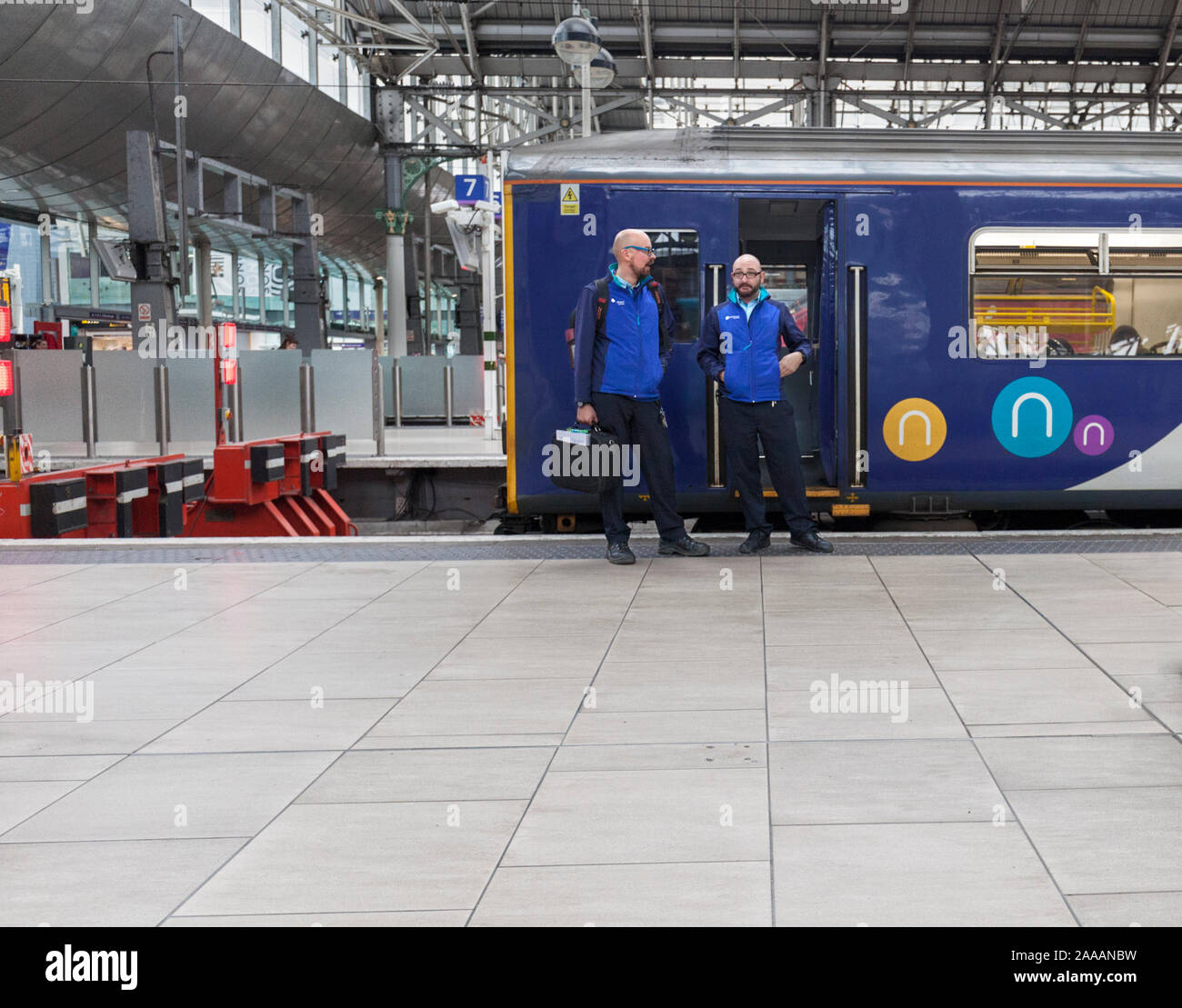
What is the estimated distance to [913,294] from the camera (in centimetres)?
931

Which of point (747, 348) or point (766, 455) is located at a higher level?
point (747, 348)

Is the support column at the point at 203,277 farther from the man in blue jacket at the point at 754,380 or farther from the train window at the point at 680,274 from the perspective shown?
the man in blue jacket at the point at 754,380

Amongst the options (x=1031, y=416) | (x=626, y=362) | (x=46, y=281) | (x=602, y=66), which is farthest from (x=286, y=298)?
(x=626, y=362)

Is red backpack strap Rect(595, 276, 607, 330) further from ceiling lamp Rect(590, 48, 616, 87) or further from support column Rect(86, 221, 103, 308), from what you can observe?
support column Rect(86, 221, 103, 308)

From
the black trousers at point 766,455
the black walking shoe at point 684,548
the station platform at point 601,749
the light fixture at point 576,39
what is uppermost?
the light fixture at point 576,39

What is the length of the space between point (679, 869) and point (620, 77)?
988 inches

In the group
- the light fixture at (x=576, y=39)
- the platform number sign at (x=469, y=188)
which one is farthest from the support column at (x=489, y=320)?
the light fixture at (x=576, y=39)

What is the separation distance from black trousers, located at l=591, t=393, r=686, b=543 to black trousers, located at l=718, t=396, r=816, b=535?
434 millimetres

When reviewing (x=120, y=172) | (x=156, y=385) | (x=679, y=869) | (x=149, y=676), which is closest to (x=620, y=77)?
(x=120, y=172)

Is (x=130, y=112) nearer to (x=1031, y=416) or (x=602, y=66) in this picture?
(x=602, y=66)

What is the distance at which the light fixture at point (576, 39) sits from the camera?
15.9 meters

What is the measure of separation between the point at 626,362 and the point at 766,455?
3.55 ft

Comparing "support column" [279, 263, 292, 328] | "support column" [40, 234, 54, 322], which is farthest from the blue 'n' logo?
"support column" [279, 263, 292, 328]

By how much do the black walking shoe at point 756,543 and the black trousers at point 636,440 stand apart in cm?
60
